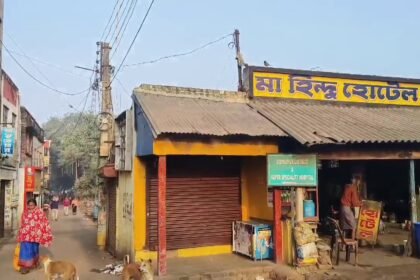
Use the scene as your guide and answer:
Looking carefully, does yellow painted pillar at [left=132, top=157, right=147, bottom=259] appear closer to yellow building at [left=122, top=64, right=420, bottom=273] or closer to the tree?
yellow building at [left=122, top=64, right=420, bottom=273]

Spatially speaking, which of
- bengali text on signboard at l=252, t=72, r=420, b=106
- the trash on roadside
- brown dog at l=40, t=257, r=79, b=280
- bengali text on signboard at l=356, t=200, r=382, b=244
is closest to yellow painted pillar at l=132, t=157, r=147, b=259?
the trash on roadside

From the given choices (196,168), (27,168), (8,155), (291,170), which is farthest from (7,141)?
(291,170)

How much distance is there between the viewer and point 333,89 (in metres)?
13.4

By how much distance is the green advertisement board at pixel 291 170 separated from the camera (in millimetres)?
9695

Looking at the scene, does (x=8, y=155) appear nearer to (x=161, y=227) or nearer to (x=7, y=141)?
(x=7, y=141)

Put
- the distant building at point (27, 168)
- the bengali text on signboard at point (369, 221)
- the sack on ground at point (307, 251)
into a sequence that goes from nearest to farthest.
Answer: the sack on ground at point (307, 251)
the bengali text on signboard at point (369, 221)
the distant building at point (27, 168)

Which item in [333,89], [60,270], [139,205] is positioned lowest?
[60,270]

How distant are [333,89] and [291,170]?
15.3 ft

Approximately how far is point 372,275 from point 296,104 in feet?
17.6

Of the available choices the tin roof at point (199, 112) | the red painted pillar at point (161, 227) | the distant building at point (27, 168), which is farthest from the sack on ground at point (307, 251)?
the distant building at point (27, 168)

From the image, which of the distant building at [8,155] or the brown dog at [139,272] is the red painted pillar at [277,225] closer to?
the brown dog at [139,272]

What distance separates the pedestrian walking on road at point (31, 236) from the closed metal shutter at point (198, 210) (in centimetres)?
265

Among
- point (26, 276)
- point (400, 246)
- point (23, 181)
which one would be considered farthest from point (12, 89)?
point (400, 246)

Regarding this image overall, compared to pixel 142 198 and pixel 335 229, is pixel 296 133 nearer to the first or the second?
pixel 335 229
